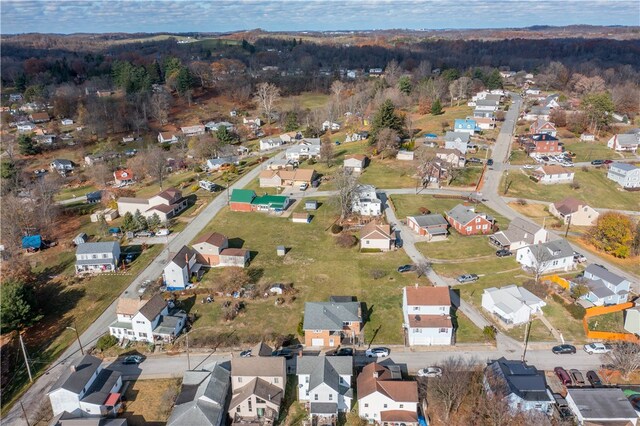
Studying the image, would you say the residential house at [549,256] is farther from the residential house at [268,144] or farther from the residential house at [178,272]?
the residential house at [268,144]

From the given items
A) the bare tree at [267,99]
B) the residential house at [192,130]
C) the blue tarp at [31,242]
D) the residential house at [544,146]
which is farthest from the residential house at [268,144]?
the residential house at [544,146]

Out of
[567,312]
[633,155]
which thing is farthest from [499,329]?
[633,155]

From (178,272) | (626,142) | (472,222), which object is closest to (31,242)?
(178,272)

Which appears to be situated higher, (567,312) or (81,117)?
(81,117)

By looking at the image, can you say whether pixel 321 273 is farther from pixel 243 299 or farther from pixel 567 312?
pixel 567 312

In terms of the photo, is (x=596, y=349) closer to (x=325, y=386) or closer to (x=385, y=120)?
(x=325, y=386)
